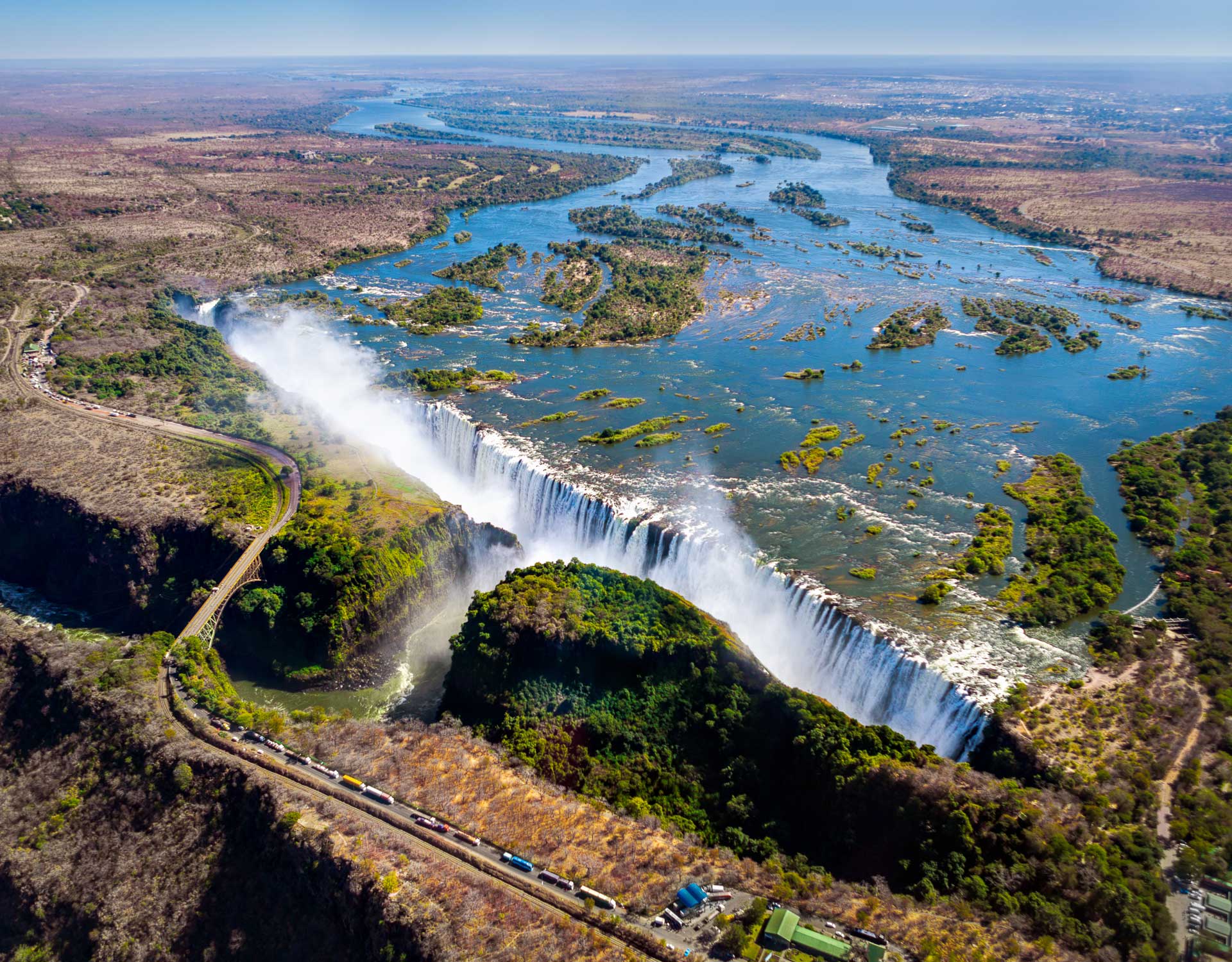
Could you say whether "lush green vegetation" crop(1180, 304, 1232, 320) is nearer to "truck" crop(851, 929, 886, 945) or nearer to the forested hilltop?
the forested hilltop

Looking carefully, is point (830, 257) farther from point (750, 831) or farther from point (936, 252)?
point (750, 831)

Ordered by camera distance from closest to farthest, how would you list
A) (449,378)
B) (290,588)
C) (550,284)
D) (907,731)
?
1. (907,731)
2. (290,588)
3. (449,378)
4. (550,284)

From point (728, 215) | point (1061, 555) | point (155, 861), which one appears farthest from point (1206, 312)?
point (155, 861)

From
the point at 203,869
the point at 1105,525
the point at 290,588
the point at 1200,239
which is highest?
the point at 1200,239

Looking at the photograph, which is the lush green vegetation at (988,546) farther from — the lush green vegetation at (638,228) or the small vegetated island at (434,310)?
the lush green vegetation at (638,228)

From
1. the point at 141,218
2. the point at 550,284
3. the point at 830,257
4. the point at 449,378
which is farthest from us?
the point at 141,218

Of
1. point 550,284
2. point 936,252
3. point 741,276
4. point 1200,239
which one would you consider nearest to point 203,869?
point 550,284

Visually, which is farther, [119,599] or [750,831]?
[119,599]
